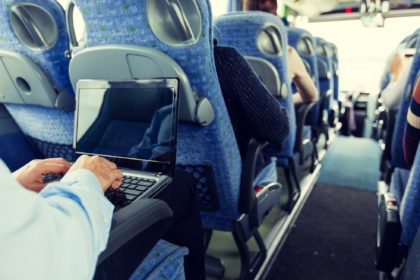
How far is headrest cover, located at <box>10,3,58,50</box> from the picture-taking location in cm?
112

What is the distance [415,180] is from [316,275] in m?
0.85

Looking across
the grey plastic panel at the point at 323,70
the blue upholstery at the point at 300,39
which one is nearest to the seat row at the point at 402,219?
the blue upholstery at the point at 300,39

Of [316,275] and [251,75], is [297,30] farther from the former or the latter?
[316,275]

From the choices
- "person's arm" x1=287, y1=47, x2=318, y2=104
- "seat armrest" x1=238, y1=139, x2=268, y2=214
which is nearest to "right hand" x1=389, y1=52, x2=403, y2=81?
"person's arm" x1=287, y1=47, x2=318, y2=104

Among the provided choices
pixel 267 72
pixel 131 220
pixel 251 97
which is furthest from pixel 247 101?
pixel 131 220

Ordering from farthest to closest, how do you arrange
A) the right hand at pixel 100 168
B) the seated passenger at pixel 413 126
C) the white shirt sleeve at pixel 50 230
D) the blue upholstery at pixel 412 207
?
the seated passenger at pixel 413 126 → the blue upholstery at pixel 412 207 → the right hand at pixel 100 168 → the white shirt sleeve at pixel 50 230

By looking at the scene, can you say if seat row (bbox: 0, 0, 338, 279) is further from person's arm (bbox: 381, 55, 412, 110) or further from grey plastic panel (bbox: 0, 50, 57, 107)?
person's arm (bbox: 381, 55, 412, 110)

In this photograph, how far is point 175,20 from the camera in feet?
2.84

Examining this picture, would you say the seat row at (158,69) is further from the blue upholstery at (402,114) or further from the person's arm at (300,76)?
the blue upholstery at (402,114)

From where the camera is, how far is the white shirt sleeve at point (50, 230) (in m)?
0.38

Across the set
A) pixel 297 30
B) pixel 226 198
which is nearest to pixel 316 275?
pixel 226 198

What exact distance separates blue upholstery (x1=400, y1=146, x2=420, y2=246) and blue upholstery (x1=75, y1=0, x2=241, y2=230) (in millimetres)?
536

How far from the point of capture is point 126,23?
914 millimetres

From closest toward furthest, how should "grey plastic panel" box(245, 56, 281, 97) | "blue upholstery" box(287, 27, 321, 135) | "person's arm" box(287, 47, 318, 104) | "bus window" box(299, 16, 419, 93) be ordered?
"grey plastic panel" box(245, 56, 281, 97) → "person's arm" box(287, 47, 318, 104) → "blue upholstery" box(287, 27, 321, 135) → "bus window" box(299, 16, 419, 93)
